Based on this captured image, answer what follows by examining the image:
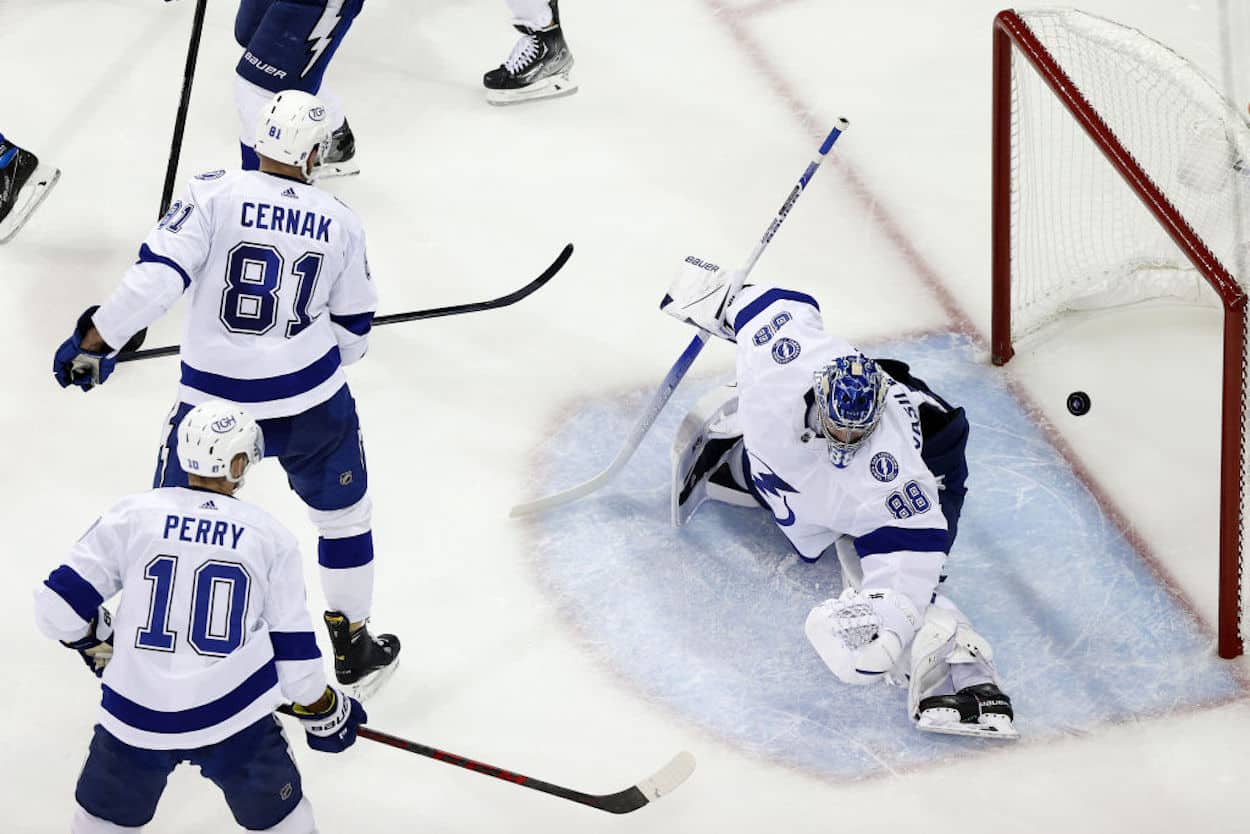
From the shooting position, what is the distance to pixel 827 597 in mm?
4527

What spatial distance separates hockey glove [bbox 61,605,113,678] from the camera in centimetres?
343

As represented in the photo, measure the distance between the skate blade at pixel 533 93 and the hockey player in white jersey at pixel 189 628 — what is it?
2907mm

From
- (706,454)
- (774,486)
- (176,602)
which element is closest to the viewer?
(176,602)

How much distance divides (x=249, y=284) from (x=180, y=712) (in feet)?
2.90

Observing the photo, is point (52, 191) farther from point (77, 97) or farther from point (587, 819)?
point (587, 819)

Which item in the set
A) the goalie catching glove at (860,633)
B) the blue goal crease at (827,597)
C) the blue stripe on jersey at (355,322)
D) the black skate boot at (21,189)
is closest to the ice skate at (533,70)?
the black skate boot at (21,189)

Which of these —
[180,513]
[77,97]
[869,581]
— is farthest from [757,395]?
[77,97]

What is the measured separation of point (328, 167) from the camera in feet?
19.2

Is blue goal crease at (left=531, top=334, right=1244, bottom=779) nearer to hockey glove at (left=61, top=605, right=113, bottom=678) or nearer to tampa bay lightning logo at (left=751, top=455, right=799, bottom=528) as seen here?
tampa bay lightning logo at (left=751, top=455, right=799, bottom=528)

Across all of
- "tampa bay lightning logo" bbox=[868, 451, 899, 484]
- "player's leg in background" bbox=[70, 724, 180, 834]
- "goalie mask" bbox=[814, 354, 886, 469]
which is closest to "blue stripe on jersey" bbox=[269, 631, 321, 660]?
"player's leg in background" bbox=[70, 724, 180, 834]

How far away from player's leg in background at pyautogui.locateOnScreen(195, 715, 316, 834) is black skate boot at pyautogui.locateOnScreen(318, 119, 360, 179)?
2.66 m

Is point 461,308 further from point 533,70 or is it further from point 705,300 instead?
point 533,70

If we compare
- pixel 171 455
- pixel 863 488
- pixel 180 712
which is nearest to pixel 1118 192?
pixel 863 488

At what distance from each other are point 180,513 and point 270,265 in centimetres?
66
